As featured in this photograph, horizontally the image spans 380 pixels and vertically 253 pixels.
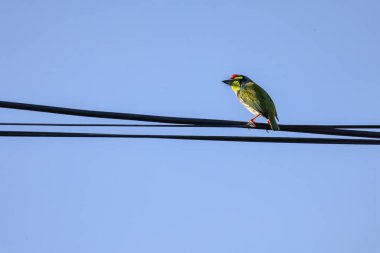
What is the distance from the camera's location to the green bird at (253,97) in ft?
34.9

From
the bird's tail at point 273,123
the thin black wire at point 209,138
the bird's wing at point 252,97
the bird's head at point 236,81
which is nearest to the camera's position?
the thin black wire at point 209,138

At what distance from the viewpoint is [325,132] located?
6984mm

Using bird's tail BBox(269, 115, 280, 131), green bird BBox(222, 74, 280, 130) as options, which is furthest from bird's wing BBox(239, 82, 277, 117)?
bird's tail BBox(269, 115, 280, 131)

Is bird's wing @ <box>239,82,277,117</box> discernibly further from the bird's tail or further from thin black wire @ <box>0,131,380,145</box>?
thin black wire @ <box>0,131,380,145</box>


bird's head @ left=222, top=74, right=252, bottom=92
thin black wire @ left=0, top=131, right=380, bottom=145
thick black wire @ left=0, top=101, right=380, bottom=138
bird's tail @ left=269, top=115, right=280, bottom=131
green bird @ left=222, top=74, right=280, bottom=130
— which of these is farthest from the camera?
bird's head @ left=222, top=74, right=252, bottom=92

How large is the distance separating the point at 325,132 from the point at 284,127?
21.5 inches

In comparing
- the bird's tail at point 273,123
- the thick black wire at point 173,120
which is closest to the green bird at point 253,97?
the bird's tail at point 273,123

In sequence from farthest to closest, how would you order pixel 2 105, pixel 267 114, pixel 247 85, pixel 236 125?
pixel 247 85
pixel 267 114
pixel 236 125
pixel 2 105

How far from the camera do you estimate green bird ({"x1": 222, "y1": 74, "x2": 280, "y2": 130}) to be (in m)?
10.6

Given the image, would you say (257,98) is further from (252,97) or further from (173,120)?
(173,120)

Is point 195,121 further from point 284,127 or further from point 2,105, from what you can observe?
point 2,105

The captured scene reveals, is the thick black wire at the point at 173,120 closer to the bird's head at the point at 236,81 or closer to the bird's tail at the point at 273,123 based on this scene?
the bird's tail at the point at 273,123

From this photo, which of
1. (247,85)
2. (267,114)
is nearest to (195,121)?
(267,114)

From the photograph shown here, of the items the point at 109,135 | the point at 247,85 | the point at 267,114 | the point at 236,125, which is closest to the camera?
the point at 109,135
